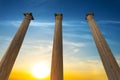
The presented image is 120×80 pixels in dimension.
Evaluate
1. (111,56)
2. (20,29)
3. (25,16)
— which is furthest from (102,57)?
(25,16)

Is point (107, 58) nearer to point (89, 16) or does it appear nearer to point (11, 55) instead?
point (89, 16)

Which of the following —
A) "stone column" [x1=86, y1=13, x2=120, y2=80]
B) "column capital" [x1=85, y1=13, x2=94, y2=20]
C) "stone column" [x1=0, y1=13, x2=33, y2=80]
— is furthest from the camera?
"column capital" [x1=85, y1=13, x2=94, y2=20]

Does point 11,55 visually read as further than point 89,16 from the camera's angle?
No

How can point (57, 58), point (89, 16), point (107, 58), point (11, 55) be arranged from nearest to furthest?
point (107, 58)
point (57, 58)
point (11, 55)
point (89, 16)

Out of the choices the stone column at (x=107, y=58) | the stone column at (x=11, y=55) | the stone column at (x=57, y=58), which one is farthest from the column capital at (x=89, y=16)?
the stone column at (x=11, y=55)

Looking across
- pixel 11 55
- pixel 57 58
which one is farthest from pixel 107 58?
pixel 11 55

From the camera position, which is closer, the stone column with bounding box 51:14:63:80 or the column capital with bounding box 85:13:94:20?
the stone column with bounding box 51:14:63:80

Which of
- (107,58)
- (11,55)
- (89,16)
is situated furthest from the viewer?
(89,16)

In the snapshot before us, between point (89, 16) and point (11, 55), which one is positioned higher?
point (89, 16)

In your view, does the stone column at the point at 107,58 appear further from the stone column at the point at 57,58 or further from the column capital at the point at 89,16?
the stone column at the point at 57,58

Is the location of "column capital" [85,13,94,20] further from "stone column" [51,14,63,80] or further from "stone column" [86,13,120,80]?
"stone column" [51,14,63,80]

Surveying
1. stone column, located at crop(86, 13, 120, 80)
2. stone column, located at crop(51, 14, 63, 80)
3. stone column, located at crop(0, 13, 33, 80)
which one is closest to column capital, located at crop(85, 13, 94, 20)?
stone column, located at crop(86, 13, 120, 80)

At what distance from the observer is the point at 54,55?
21172 mm

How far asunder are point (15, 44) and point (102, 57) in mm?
13313
